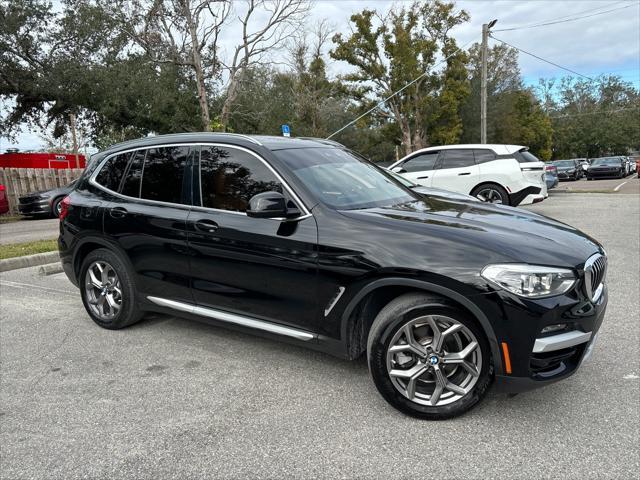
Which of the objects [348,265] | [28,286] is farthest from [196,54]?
[348,265]

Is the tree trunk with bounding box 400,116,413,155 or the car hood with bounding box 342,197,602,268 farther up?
the tree trunk with bounding box 400,116,413,155

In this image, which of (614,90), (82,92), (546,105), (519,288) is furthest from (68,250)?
(614,90)

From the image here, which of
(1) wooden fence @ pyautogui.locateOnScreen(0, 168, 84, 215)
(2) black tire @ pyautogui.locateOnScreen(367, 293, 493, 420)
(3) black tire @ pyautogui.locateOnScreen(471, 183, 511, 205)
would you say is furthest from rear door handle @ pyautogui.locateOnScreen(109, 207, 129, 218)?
(1) wooden fence @ pyautogui.locateOnScreen(0, 168, 84, 215)

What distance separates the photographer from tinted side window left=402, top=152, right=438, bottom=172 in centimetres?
1191

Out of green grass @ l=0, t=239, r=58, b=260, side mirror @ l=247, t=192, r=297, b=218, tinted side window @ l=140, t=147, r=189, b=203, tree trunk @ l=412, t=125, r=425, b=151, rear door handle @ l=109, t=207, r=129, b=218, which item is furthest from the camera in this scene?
tree trunk @ l=412, t=125, r=425, b=151

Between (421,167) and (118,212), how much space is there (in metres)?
8.87

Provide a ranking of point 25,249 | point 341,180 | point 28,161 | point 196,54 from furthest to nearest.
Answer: point 196,54, point 28,161, point 25,249, point 341,180

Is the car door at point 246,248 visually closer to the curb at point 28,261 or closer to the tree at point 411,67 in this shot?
the curb at point 28,261

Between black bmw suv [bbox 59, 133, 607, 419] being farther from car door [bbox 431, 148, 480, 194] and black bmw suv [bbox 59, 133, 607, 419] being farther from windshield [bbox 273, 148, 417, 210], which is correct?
car door [bbox 431, 148, 480, 194]

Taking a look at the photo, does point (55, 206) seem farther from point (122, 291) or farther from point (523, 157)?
point (523, 157)

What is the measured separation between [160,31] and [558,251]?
3092cm

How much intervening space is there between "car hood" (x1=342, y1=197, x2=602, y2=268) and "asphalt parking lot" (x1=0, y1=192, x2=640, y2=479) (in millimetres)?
970

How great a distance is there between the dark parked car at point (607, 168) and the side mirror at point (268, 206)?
38.8 metres

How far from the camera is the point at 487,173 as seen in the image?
11.2 m
